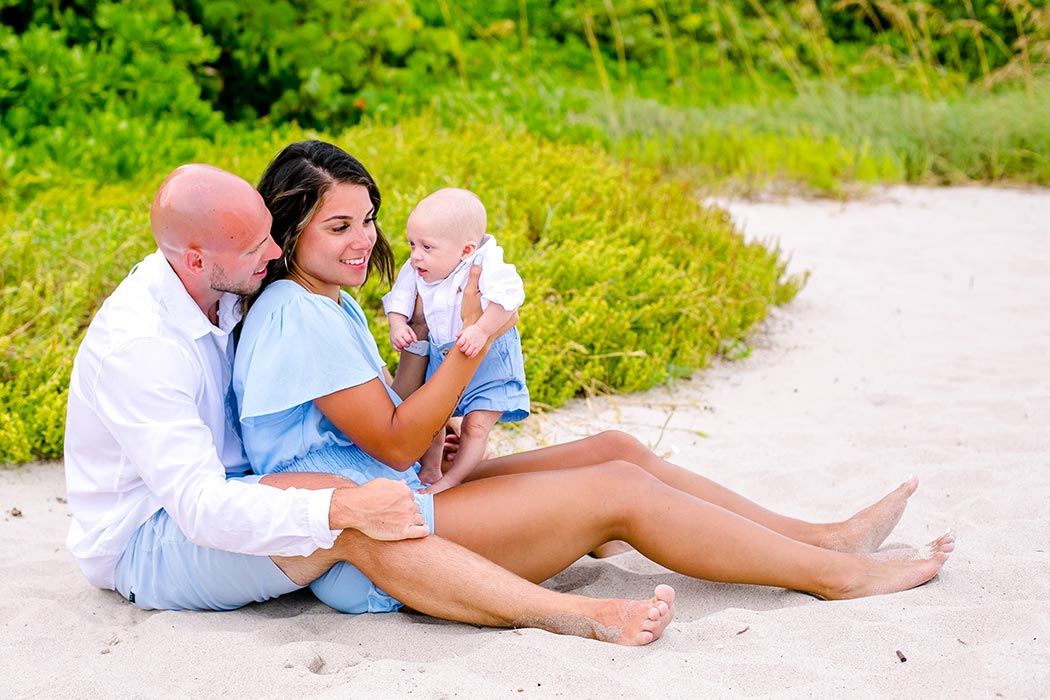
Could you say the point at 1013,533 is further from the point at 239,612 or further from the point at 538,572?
the point at 239,612

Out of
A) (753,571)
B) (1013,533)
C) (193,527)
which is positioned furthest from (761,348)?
(193,527)

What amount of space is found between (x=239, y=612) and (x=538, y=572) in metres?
0.81

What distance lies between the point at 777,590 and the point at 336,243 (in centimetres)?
153

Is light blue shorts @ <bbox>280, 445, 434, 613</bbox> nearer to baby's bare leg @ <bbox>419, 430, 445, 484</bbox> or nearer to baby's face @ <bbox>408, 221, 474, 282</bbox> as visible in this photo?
baby's bare leg @ <bbox>419, 430, 445, 484</bbox>

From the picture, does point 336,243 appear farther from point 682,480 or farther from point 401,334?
point 682,480

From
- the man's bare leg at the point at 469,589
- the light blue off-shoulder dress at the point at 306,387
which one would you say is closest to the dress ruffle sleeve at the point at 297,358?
the light blue off-shoulder dress at the point at 306,387

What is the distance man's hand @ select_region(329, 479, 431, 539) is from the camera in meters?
2.73

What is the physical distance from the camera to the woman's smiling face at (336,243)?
294 cm

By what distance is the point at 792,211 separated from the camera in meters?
8.04

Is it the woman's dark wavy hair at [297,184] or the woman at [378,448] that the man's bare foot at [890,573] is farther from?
the woman's dark wavy hair at [297,184]

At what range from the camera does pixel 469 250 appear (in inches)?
125

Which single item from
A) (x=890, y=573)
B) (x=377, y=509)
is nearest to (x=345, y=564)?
(x=377, y=509)

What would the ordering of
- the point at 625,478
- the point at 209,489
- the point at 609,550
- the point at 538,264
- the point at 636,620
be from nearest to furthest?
the point at 209,489
the point at 636,620
the point at 625,478
the point at 609,550
the point at 538,264

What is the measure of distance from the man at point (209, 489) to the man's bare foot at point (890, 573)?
0.61 m
